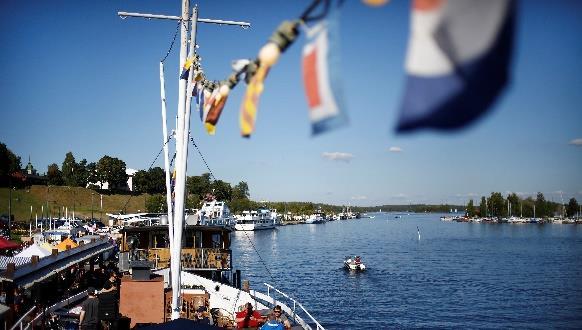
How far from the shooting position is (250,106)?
5320 mm

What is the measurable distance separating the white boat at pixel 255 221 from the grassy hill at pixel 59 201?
31543 mm

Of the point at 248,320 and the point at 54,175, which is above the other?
the point at 54,175

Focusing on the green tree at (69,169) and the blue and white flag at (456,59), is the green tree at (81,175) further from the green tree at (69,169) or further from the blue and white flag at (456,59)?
the blue and white flag at (456,59)

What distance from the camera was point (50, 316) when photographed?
16219 mm

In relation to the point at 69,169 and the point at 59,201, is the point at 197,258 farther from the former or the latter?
the point at 69,169

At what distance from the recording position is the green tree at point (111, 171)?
574ft

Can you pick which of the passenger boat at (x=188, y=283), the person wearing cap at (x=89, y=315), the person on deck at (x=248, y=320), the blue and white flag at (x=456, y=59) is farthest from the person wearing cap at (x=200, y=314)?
the blue and white flag at (x=456, y=59)

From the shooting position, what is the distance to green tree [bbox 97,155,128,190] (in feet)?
574

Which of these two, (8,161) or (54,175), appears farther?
(54,175)

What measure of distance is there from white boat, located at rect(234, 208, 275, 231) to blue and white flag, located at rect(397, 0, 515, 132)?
5662 inches

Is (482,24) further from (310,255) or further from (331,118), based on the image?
(310,255)

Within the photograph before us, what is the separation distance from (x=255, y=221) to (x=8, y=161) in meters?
69.2

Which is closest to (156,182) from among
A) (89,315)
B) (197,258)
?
(197,258)

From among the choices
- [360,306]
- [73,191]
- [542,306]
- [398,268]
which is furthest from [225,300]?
[73,191]
